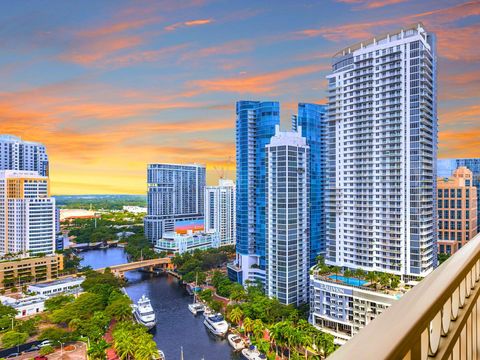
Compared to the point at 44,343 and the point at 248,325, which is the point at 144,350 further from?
the point at 248,325

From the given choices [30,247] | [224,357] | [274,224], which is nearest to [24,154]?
[30,247]

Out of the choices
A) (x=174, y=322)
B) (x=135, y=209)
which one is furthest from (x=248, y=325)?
(x=135, y=209)

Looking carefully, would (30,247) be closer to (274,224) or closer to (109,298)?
(109,298)

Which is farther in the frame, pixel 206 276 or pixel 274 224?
pixel 206 276

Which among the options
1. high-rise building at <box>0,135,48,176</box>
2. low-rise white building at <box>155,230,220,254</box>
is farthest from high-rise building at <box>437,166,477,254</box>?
high-rise building at <box>0,135,48,176</box>

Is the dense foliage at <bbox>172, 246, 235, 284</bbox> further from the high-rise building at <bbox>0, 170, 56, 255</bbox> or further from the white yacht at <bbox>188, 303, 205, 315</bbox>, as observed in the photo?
the high-rise building at <bbox>0, 170, 56, 255</bbox>

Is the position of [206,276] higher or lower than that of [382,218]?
lower
